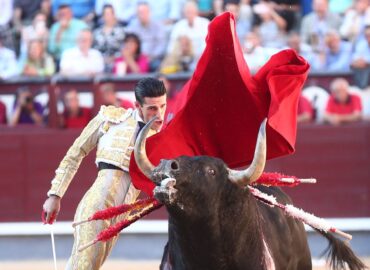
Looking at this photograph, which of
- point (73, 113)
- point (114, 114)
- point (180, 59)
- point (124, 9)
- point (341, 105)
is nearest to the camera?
point (114, 114)

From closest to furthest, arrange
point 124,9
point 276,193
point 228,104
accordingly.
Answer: point 228,104 → point 276,193 → point 124,9

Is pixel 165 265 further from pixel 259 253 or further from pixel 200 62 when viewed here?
pixel 200 62

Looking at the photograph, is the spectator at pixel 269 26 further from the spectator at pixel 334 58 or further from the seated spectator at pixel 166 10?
the seated spectator at pixel 166 10

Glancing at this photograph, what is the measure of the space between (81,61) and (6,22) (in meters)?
0.85

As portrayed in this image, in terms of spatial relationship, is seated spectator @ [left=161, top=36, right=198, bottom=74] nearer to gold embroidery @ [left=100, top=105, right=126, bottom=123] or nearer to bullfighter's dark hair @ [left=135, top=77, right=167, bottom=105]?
gold embroidery @ [left=100, top=105, right=126, bottom=123]

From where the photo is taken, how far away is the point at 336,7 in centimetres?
866

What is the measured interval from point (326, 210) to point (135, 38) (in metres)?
1.93

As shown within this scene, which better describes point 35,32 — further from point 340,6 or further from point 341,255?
point 341,255

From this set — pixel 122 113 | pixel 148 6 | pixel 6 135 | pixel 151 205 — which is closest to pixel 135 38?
pixel 148 6

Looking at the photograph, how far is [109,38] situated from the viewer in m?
8.83

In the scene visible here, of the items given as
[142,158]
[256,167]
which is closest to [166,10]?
[142,158]

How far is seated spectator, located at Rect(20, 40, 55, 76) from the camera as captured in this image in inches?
350

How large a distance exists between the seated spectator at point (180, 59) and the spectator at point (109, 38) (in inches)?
15.9

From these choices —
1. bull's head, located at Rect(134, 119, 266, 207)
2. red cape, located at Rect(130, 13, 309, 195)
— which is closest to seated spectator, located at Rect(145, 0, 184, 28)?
red cape, located at Rect(130, 13, 309, 195)
